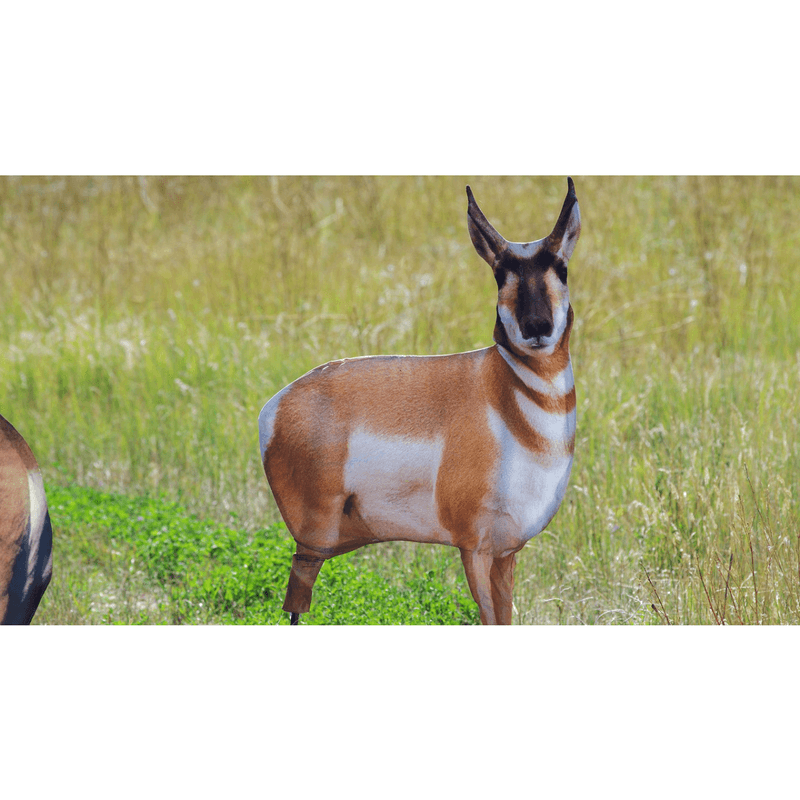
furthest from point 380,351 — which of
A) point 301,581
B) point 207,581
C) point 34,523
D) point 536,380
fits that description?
point 34,523

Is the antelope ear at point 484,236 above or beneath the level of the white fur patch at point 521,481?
above

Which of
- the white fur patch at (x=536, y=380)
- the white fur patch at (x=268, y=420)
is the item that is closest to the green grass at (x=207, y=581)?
the white fur patch at (x=268, y=420)

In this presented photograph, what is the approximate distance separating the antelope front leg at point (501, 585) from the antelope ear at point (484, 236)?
113 centimetres

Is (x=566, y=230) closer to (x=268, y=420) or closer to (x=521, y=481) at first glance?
(x=521, y=481)

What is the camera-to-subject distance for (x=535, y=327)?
3.40m

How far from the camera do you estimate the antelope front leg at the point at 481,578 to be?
3.55 m

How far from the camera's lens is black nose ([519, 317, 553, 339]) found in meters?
3.40

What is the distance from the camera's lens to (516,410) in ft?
11.5

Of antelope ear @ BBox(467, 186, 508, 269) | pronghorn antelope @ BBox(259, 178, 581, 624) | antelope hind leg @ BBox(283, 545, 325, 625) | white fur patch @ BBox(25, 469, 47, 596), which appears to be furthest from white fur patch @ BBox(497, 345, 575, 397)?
white fur patch @ BBox(25, 469, 47, 596)

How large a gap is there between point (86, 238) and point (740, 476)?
4.80 meters

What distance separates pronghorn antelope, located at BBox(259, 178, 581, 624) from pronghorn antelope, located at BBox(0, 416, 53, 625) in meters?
0.92

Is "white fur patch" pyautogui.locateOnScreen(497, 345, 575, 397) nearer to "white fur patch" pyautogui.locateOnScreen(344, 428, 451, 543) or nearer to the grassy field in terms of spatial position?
"white fur patch" pyautogui.locateOnScreen(344, 428, 451, 543)

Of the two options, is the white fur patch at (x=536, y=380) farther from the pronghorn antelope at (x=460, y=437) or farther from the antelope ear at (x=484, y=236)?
the antelope ear at (x=484, y=236)

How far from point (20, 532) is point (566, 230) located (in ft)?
7.77
